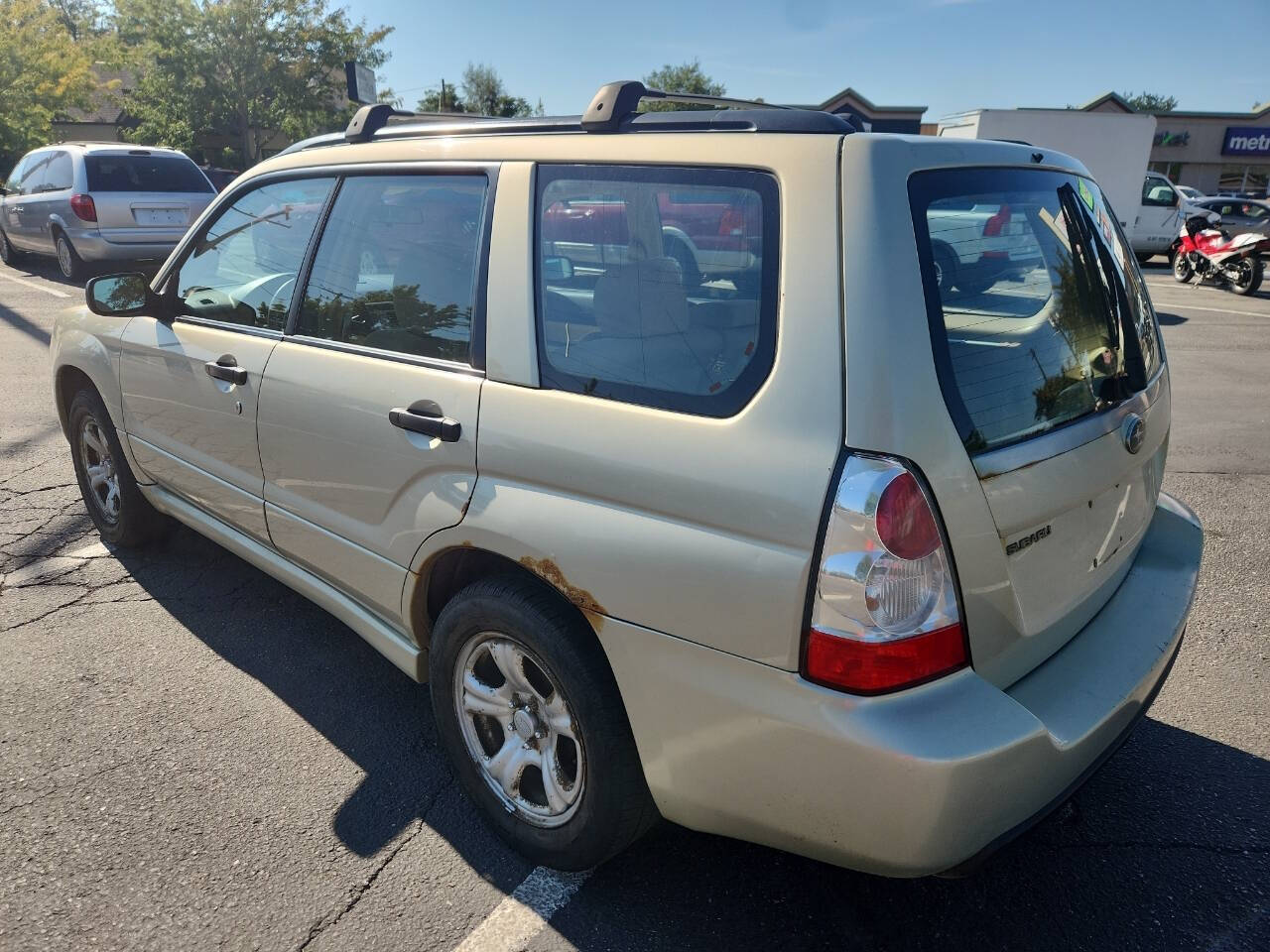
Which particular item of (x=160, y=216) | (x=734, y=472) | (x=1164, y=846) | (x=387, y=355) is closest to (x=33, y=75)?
(x=160, y=216)

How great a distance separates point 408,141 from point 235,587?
2.27 meters

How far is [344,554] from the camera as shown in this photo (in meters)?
2.77

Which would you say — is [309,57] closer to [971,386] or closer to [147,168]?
[147,168]

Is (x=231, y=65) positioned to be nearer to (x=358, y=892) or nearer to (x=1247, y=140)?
(x=358, y=892)

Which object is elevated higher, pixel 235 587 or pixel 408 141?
pixel 408 141

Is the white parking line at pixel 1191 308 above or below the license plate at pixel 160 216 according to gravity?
below

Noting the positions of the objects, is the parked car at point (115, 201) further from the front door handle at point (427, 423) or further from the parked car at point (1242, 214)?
the parked car at point (1242, 214)

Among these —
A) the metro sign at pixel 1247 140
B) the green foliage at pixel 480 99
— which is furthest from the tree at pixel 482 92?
the metro sign at pixel 1247 140

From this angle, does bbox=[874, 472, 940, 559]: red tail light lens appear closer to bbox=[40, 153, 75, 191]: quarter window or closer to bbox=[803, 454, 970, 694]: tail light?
bbox=[803, 454, 970, 694]: tail light

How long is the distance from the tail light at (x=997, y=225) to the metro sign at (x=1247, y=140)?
55318 millimetres

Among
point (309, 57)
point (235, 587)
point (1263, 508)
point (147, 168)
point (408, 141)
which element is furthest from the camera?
point (309, 57)

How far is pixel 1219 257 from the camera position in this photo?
51.6ft

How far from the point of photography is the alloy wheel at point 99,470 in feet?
13.8

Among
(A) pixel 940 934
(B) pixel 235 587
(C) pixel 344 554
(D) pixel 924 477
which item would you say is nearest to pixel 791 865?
(A) pixel 940 934
